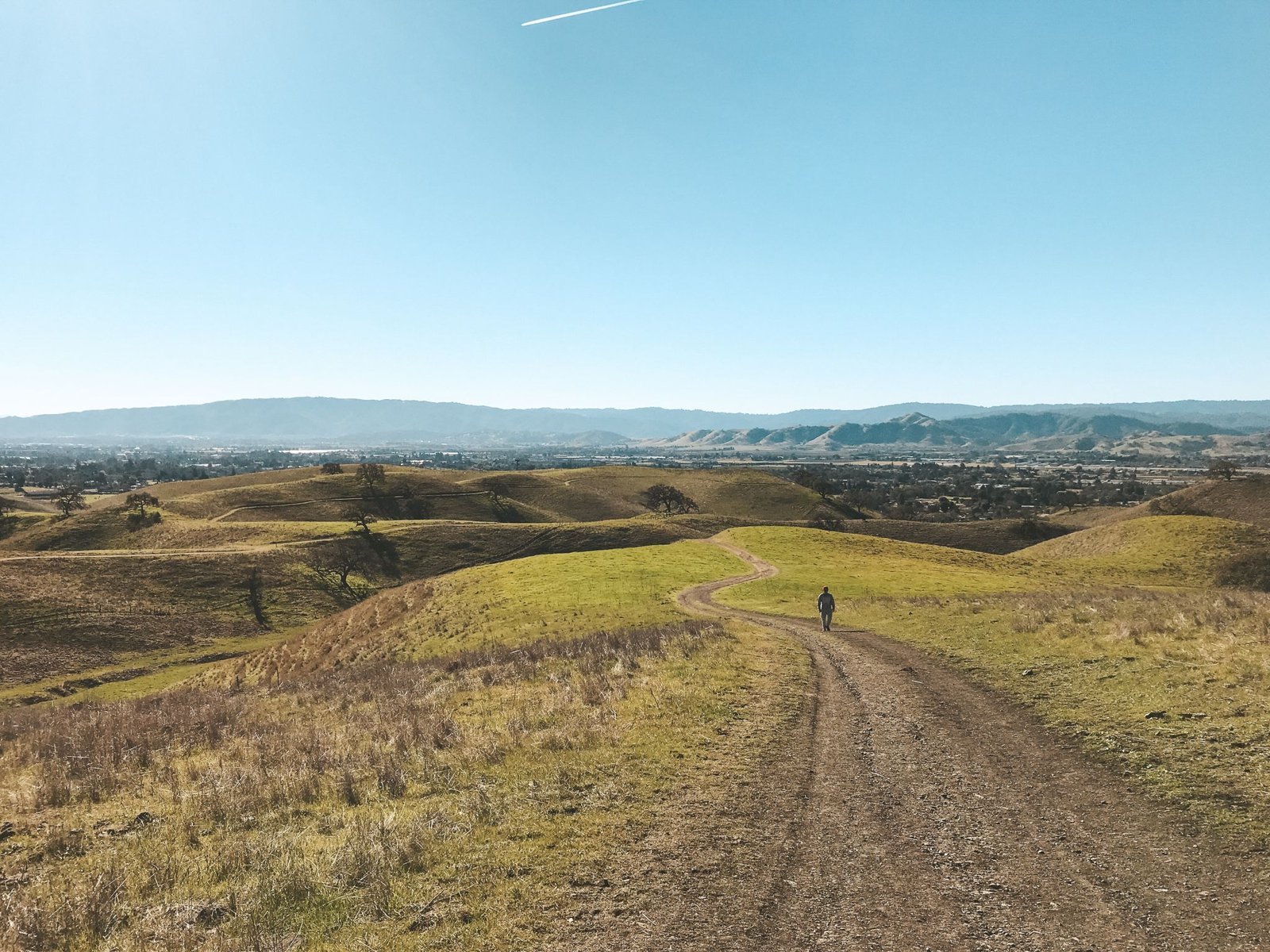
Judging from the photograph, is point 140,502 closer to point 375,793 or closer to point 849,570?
point 849,570

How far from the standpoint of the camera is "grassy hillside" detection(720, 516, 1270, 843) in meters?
12.6

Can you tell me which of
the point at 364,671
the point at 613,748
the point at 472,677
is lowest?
the point at 364,671

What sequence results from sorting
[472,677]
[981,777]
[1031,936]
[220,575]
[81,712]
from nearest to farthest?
[1031,936] < [981,777] < [472,677] < [81,712] < [220,575]

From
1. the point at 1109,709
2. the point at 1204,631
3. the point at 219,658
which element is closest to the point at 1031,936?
the point at 1109,709

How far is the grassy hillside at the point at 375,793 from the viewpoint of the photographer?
9336 mm

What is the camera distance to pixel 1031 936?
828 cm

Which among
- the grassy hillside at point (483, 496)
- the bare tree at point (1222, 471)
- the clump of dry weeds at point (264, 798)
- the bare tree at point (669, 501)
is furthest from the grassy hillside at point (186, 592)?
the bare tree at point (1222, 471)

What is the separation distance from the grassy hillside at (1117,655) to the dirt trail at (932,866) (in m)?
1.09

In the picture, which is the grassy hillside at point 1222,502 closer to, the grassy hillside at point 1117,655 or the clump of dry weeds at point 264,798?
the grassy hillside at point 1117,655

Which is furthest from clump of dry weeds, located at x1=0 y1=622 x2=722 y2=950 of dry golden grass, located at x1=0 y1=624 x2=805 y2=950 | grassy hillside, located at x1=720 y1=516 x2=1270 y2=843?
grassy hillside, located at x1=720 y1=516 x2=1270 y2=843

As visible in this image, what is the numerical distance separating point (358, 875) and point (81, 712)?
26968mm

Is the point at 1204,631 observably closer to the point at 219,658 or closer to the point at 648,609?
the point at 648,609

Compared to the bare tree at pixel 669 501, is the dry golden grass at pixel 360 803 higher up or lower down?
higher up

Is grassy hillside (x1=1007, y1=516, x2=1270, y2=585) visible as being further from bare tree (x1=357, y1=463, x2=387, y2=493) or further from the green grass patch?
bare tree (x1=357, y1=463, x2=387, y2=493)
